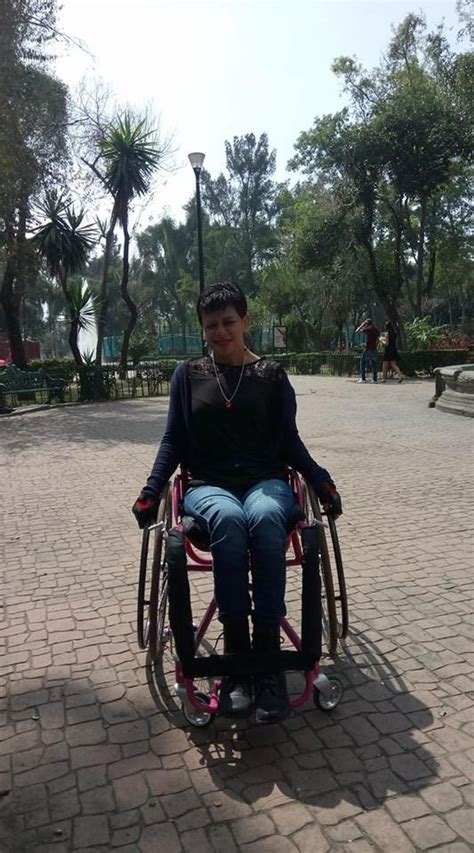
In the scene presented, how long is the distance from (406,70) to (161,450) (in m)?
26.8

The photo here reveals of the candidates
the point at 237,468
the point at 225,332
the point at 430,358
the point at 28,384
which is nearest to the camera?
the point at 237,468

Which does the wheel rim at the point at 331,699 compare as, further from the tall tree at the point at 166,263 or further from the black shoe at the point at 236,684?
the tall tree at the point at 166,263

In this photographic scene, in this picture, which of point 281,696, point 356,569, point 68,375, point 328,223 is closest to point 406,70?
point 328,223

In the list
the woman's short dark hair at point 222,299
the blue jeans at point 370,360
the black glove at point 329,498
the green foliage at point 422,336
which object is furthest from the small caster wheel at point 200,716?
the green foliage at point 422,336

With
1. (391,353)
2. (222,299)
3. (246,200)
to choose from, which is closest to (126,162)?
(391,353)

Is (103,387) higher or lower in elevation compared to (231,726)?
higher

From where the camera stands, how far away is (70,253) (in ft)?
76.9

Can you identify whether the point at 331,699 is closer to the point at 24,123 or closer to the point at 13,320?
the point at 24,123

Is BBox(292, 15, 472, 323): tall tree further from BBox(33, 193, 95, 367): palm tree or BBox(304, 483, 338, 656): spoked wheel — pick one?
BBox(304, 483, 338, 656): spoked wheel

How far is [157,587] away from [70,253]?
74.7ft

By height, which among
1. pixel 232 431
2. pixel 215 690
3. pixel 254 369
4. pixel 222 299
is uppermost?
pixel 222 299

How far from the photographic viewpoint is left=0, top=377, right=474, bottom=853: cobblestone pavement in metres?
1.88

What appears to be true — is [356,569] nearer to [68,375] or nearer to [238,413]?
[238,413]

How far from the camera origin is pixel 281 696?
2.26 metres
